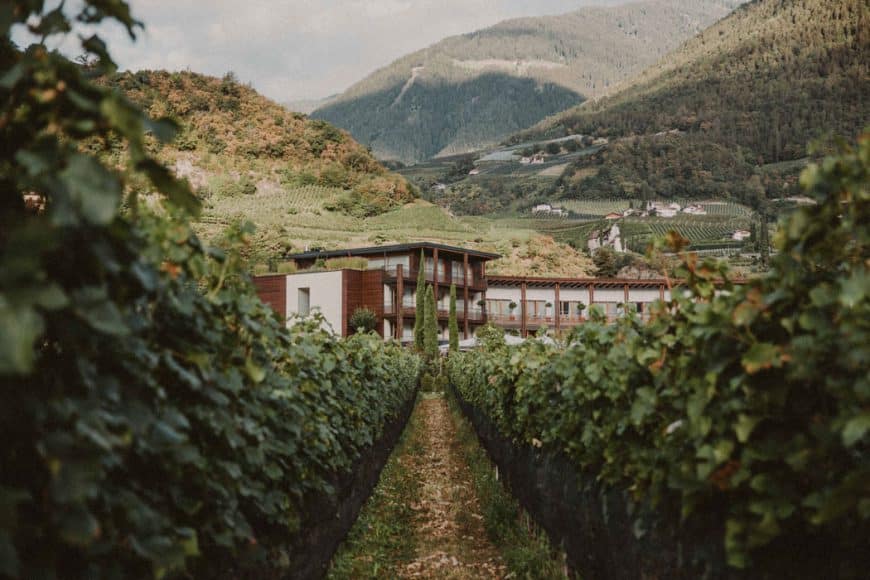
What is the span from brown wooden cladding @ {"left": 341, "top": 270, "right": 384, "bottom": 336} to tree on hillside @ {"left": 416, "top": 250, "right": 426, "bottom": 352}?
290 centimetres

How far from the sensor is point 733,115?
158 meters

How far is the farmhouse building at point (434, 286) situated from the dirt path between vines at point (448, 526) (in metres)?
29.2

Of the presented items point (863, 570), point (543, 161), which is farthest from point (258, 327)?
point (543, 161)

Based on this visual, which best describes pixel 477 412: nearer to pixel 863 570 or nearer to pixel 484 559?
pixel 484 559

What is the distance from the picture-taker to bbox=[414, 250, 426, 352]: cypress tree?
44.0 meters

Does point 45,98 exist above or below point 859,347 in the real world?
above

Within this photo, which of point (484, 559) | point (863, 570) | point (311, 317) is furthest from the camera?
point (484, 559)

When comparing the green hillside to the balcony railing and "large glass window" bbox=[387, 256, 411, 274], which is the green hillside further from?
"large glass window" bbox=[387, 256, 411, 274]

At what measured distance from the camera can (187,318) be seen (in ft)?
8.39

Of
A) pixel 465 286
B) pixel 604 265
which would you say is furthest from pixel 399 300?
pixel 604 265

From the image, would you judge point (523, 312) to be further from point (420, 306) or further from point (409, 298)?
point (420, 306)

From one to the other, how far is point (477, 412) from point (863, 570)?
11680 millimetres

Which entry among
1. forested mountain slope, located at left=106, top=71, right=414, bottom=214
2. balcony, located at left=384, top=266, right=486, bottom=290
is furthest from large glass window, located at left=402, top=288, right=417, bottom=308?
forested mountain slope, located at left=106, top=71, right=414, bottom=214

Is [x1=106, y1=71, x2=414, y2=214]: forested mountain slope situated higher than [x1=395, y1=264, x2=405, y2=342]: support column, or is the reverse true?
[x1=106, y1=71, x2=414, y2=214]: forested mountain slope
